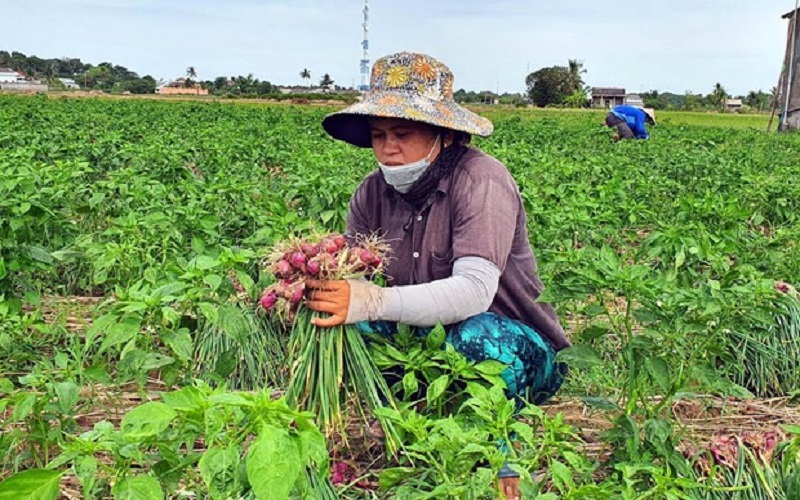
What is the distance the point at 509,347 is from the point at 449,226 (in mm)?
451

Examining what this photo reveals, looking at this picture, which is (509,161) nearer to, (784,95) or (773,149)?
(773,149)

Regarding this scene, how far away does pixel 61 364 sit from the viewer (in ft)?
7.48

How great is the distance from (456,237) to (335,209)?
1.97 metres

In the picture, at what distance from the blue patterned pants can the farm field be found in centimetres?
11

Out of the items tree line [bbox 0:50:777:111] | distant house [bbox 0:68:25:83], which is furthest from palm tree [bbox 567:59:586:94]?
distant house [bbox 0:68:25:83]

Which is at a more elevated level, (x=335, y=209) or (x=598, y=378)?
(x=335, y=209)

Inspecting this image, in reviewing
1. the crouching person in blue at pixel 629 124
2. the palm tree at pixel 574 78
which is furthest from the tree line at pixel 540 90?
the crouching person in blue at pixel 629 124

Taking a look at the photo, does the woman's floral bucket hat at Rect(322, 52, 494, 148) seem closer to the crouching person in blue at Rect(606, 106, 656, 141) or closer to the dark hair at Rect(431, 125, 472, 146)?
the dark hair at Rect(431, 125, 472, 146)

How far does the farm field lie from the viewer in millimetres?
1671

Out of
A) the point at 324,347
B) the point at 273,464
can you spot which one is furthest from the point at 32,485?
the point at 324,347

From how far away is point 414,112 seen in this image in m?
2.71

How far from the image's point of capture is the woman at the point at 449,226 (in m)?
2.58

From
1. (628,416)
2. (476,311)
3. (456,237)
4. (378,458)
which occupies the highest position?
(456,237)

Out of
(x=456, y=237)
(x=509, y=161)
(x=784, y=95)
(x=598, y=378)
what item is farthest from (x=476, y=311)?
(x=784, y=95)
